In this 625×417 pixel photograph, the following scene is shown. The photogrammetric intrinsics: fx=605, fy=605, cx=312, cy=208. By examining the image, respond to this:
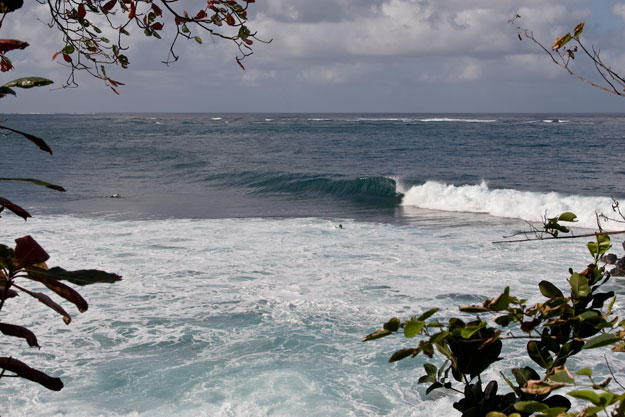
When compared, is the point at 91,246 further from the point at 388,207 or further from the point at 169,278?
the point at 388,207

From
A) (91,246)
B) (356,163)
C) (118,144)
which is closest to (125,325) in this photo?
(91,246)

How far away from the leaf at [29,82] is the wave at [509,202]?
1597cm

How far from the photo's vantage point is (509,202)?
57.3 feet

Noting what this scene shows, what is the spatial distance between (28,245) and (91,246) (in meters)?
10.7

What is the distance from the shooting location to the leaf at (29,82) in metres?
1.19

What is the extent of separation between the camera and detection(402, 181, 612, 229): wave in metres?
16.7

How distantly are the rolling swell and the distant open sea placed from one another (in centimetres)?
11

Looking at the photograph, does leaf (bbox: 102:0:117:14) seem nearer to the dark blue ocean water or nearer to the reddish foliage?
the reddish foliage

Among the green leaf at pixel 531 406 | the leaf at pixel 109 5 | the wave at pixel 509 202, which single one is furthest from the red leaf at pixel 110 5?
the wave at pixel 509 202

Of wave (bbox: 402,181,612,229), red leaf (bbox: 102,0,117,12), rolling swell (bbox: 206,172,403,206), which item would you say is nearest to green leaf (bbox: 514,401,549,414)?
red leaf (bbox: 102,0,117,12)

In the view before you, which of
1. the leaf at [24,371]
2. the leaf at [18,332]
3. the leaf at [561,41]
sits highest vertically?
the leaf at [561,41]

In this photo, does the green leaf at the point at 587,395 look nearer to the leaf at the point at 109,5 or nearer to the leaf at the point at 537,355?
the leaf at the point at 537,355

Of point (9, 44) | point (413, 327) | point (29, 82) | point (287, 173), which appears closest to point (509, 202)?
point (287, 173)

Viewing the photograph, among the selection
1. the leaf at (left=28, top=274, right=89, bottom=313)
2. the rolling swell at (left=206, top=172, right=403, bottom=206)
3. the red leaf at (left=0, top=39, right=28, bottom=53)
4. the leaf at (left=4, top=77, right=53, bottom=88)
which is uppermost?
the red leaf at (left=0, top=39, right=28, bottom=53)
